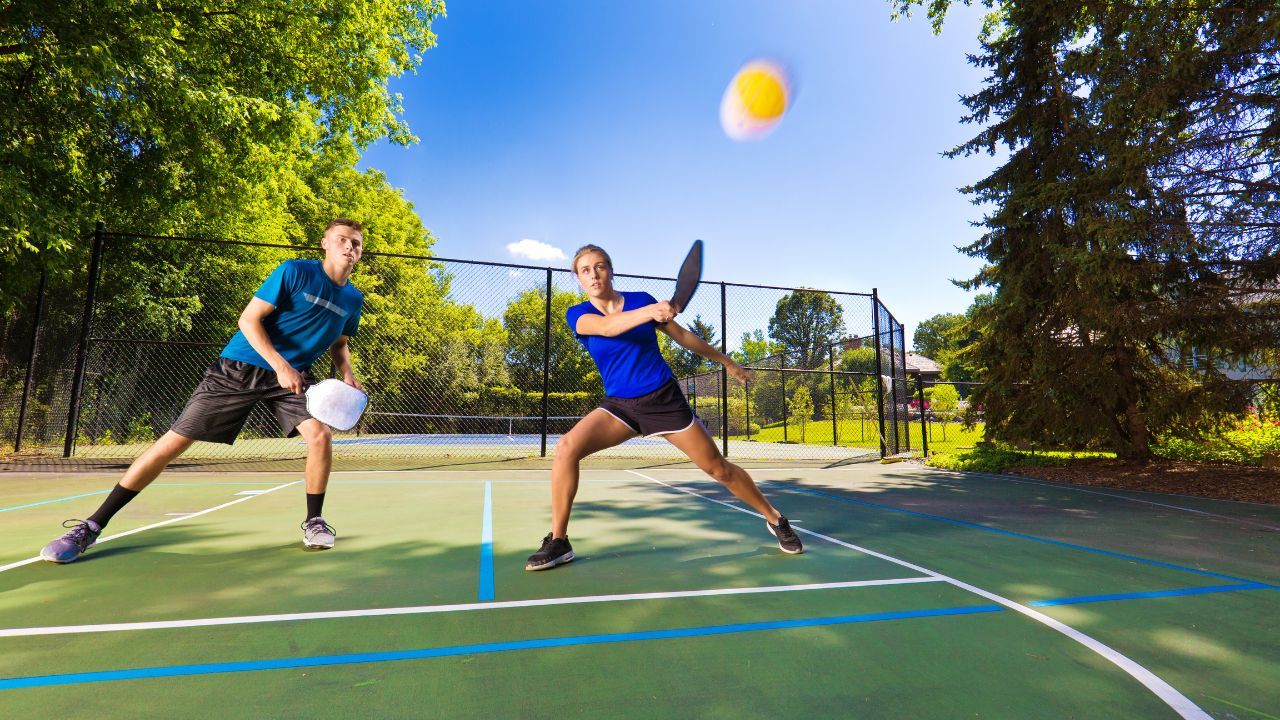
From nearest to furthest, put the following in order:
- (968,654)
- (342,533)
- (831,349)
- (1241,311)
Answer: (968,654), (342,533), (1241,311), (831,349)

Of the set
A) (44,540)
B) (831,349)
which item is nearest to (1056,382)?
(831,349)

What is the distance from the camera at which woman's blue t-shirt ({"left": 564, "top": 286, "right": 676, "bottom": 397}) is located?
3.32 m

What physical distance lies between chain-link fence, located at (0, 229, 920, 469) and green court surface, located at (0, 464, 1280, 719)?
19.6ft

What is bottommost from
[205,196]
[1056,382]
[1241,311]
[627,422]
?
[627,422]

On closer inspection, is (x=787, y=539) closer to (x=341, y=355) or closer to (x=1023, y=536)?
(x=1023, y=536)

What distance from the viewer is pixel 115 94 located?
880 centimetres

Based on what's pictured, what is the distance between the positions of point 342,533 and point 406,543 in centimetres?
66

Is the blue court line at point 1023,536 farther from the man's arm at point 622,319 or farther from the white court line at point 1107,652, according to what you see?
the man's arm at point 622,319

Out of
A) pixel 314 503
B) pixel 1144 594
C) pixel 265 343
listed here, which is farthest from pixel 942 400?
pixel 265 343

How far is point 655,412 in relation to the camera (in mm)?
3299

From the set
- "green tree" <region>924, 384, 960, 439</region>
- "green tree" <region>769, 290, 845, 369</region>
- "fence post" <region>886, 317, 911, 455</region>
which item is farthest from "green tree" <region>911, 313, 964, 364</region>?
"fence post" <region>886, 317, 911, 455</region>

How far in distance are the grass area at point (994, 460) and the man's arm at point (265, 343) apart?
1116cm

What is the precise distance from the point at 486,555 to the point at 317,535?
1093 mm

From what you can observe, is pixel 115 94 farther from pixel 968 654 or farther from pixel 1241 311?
pixel 1241 311
